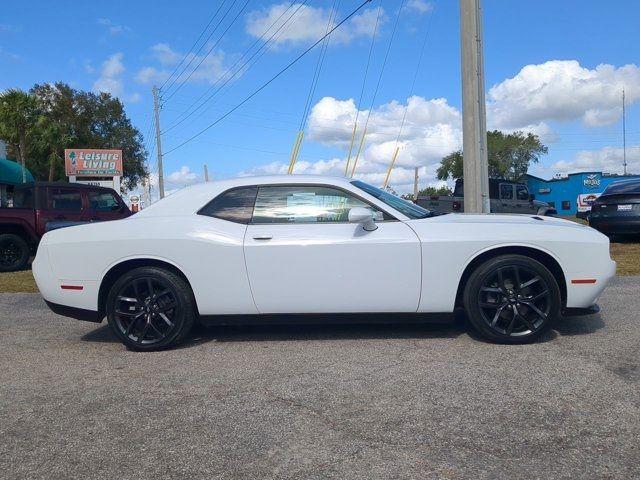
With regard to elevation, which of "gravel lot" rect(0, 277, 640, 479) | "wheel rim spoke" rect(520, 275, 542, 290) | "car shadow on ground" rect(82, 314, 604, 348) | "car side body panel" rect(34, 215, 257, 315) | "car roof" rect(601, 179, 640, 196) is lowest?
"gravel lot" rect(0, 277, 640, 479)

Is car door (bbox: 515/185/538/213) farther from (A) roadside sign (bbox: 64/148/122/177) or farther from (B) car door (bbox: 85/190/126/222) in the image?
(A) roadside sign (bbox: 64/148/122/177)

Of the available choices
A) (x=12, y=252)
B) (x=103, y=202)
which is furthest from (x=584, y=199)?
(x=12, y=252)

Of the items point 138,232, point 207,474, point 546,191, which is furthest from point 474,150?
point 546,191

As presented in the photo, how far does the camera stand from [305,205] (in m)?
4.96

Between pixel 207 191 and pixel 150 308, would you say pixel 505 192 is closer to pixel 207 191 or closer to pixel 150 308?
pixel 207 191

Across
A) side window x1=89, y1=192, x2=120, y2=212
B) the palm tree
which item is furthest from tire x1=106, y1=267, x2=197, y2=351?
the palm tree

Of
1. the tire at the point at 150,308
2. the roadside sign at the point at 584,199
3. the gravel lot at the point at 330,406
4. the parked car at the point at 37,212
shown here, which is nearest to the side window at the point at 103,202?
the parked car at the point at 37,212

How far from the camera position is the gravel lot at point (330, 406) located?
2805 mm

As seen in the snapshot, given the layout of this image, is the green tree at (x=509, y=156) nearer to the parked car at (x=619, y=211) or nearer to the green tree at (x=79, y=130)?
the green tree at (x=79, y=130)

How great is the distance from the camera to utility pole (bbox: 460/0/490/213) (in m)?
9.80

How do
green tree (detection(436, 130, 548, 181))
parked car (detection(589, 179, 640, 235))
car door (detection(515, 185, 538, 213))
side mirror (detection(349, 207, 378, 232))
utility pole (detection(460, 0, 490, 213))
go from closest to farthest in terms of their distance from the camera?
side mirror (detection(349, 207, 378, 232)) → utility pole (detection(460, 0, 490, 213)) → parked car (detection(589, 179, 640, 235)) → car door (detection(515, 185, 538, 213)) → green tree (detection(436, 130, 548, 181))

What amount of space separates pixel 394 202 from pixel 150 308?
7.50ft

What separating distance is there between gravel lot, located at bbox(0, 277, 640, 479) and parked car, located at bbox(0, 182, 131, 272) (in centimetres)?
739

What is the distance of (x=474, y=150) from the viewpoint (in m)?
9.81
